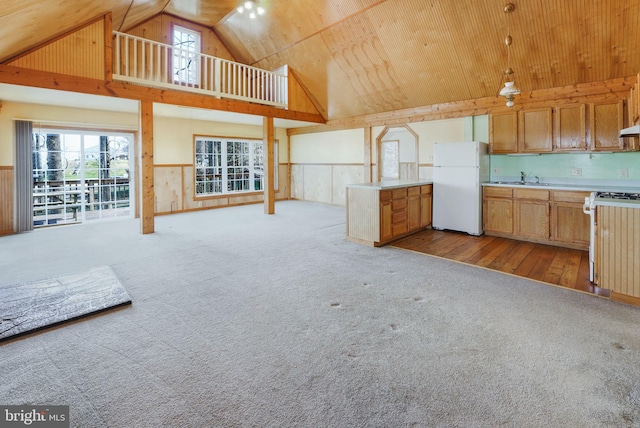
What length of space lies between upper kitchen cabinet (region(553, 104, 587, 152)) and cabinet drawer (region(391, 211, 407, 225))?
2.57 m

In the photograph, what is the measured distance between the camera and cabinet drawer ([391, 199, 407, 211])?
5037 mm

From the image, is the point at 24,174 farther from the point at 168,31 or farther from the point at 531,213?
the point at 531,213

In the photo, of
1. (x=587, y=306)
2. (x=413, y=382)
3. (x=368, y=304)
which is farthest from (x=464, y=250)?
(x=413, y=382)

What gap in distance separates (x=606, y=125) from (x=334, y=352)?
5326mm

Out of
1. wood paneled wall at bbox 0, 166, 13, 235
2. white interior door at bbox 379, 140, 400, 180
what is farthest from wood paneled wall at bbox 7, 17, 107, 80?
white interior door at bbox 379, 140, 400, 180

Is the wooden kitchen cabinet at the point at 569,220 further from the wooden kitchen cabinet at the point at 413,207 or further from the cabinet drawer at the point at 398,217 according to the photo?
the cabinet drawer at the point at 398,217

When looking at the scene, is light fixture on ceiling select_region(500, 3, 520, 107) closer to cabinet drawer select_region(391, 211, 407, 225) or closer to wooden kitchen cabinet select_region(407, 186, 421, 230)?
wooden kitchen cabinet select_region(407, 186, 421, 230)

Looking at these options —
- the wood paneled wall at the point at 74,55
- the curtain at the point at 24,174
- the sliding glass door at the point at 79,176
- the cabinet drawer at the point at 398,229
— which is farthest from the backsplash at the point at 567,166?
the curtain at the point at 24,174

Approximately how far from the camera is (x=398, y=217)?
5176mm

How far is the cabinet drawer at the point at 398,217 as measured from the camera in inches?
199

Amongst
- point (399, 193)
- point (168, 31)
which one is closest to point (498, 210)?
point (399, 193)

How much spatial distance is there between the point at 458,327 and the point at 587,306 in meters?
1.32

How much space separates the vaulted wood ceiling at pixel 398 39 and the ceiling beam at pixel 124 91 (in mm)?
352

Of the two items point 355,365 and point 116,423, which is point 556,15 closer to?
point 355,365
